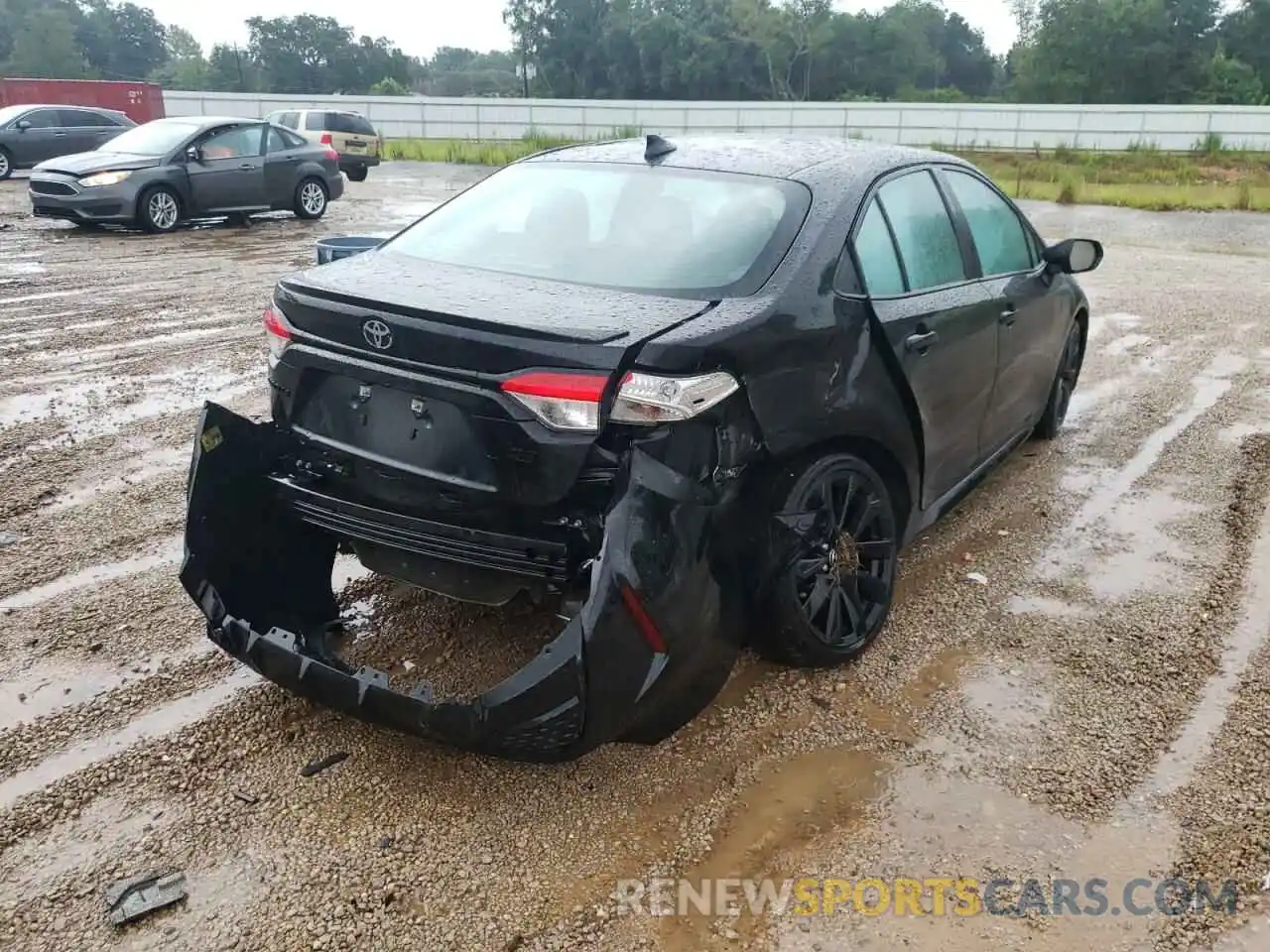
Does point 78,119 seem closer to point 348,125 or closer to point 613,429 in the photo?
point 348,125

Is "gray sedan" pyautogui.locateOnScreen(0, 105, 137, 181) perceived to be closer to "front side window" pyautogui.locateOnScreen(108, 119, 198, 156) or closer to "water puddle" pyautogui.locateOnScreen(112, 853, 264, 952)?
"front side window" pyautogui.locateOnScreen(108, 119, 198, 156)

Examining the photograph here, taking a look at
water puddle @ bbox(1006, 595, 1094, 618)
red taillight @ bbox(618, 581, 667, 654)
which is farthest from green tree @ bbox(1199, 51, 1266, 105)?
red taillight @ bbox(618, 581, 667, 654)

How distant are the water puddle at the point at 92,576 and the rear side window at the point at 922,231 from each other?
9.50ft

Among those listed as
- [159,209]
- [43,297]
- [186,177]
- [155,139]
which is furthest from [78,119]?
[43,297]

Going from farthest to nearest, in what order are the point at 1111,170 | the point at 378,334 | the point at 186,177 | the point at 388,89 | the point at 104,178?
the point at 388,89 → the point at 1111,170 → the point at 186,177 → the point at 104,178 → the point at 378,334

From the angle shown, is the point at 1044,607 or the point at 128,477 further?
the point at 128,477

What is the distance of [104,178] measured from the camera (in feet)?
42.3

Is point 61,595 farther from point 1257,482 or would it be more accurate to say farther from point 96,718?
point 1257,482

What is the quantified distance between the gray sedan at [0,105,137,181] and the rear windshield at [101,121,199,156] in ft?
18.9

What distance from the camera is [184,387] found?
6.61m

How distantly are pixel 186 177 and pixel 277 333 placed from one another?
11.9 meters

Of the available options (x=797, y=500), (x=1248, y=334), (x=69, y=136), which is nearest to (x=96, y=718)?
(x=797, y=500)

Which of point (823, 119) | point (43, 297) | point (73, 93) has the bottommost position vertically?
point (43, 297)

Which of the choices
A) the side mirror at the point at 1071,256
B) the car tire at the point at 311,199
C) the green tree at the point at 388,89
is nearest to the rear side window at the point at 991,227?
the side mirror at the point at 1071,256
